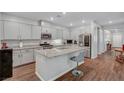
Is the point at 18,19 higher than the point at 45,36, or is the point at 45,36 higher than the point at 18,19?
the point at 18,19

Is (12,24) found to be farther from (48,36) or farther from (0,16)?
(48,36)

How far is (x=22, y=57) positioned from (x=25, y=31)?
125 centimetres

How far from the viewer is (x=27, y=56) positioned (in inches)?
182

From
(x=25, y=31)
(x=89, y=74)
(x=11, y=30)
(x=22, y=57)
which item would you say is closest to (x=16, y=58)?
(x=22, y=57)

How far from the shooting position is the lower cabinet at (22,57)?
13.5 feet

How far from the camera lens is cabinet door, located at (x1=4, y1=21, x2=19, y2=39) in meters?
4.14

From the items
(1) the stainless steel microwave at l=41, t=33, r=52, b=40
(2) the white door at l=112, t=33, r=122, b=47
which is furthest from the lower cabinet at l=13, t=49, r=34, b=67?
(2) the white door at l=112, t=33, r=122, b=47

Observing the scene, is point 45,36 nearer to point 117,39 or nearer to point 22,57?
point 22,57

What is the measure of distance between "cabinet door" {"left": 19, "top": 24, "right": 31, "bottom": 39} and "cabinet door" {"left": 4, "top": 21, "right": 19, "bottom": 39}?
0.19 metres

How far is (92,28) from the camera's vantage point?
6.02m
